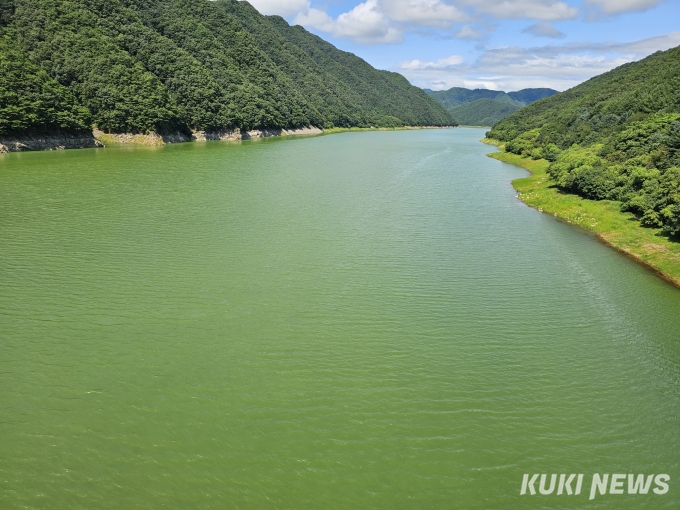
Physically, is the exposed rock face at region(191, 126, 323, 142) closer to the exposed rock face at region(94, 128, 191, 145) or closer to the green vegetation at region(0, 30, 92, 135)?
the exposed rock face at region(94, 128, 191, 145)

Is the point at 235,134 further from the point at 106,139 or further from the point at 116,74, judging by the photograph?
the point at 106,139

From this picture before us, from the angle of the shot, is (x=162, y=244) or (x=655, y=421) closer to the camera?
(x=655, y=421)

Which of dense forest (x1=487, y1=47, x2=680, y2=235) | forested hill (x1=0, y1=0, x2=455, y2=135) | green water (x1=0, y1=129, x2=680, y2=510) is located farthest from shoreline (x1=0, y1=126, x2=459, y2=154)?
dense forest (x1=487, y1=47, x2=680, y2=235)

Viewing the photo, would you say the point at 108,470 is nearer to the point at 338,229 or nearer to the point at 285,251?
the point at 285,251

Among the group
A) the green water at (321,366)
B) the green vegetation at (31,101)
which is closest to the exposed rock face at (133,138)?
the green vegetation at (31,101)

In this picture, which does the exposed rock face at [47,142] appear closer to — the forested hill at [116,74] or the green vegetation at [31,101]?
the green vegetation at [31,101]

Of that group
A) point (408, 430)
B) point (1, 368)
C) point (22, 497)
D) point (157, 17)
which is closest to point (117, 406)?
point (22, 497)

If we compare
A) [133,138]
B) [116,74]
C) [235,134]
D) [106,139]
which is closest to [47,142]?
[106,139]
